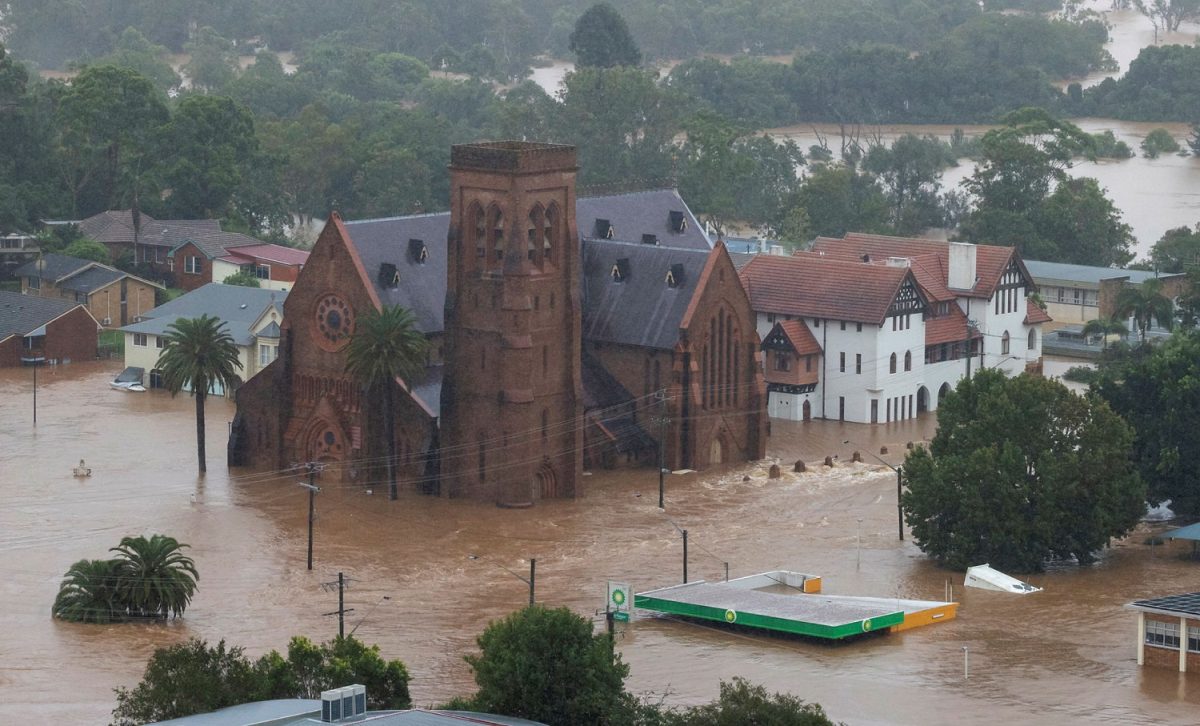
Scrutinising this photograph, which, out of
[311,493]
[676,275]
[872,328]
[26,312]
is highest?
[676,275]

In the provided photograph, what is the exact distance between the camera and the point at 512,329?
332ft

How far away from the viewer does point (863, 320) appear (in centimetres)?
11850

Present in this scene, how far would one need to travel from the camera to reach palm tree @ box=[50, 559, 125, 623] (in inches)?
3344

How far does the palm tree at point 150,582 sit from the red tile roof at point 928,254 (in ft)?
161

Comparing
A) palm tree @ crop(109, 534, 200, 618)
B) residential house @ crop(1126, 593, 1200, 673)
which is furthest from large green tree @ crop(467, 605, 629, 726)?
residential house @ crop(1126, 593, 1200, 673)

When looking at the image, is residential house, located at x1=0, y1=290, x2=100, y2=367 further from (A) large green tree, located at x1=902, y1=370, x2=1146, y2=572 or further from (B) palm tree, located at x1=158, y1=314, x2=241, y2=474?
(A) large green tree, located at x1=902, y1=370, x2=1146, y2=572

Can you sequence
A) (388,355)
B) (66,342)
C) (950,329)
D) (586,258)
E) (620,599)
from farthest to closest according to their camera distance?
(66,342), (950,329), (586,258), (388,355), (620,599)

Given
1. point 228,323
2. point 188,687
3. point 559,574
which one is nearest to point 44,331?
point 228,323

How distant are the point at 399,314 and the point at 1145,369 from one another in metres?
27.3

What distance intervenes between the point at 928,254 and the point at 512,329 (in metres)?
33.6

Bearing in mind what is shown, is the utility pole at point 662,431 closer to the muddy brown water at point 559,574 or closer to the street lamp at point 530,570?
the muddy brown water at point 559,574

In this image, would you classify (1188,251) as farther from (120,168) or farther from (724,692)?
(724,692)

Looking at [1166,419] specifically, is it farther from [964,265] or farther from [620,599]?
[964,265]

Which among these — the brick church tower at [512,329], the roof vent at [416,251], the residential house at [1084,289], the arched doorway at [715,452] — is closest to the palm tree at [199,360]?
the roof vent at [416,251]
